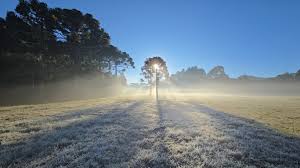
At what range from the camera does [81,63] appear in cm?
4375

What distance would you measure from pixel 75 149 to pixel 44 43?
30.9 m

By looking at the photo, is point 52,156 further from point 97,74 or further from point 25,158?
point 97,74

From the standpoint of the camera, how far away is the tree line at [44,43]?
3069cm

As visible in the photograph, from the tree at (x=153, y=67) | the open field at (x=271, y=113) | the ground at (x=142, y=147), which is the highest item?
the tree at (x=153, y=67)

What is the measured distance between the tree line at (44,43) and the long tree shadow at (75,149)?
89.2 ft

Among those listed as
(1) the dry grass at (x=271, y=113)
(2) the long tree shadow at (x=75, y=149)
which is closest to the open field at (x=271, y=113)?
(1) the dry grass at (x=271, y=113)

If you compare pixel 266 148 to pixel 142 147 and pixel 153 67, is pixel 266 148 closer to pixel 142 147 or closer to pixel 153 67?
pixel 142 147

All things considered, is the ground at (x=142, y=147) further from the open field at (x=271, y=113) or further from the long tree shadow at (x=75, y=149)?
the open field at (x=271, y=113)

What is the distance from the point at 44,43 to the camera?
3297 centimetres

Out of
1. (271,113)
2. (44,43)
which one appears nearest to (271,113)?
(271,113)

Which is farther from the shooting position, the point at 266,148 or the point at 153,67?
the point at 153,67

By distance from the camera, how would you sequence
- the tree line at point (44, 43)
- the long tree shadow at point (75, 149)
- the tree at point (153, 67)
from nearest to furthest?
the long tree shadow at point (75, 149) → the tree line at point (44, 43) → the tree at point (153, 67)

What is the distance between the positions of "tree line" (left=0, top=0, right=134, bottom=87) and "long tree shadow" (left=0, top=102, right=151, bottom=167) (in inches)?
1070

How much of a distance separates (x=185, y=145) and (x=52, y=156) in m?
4.87
